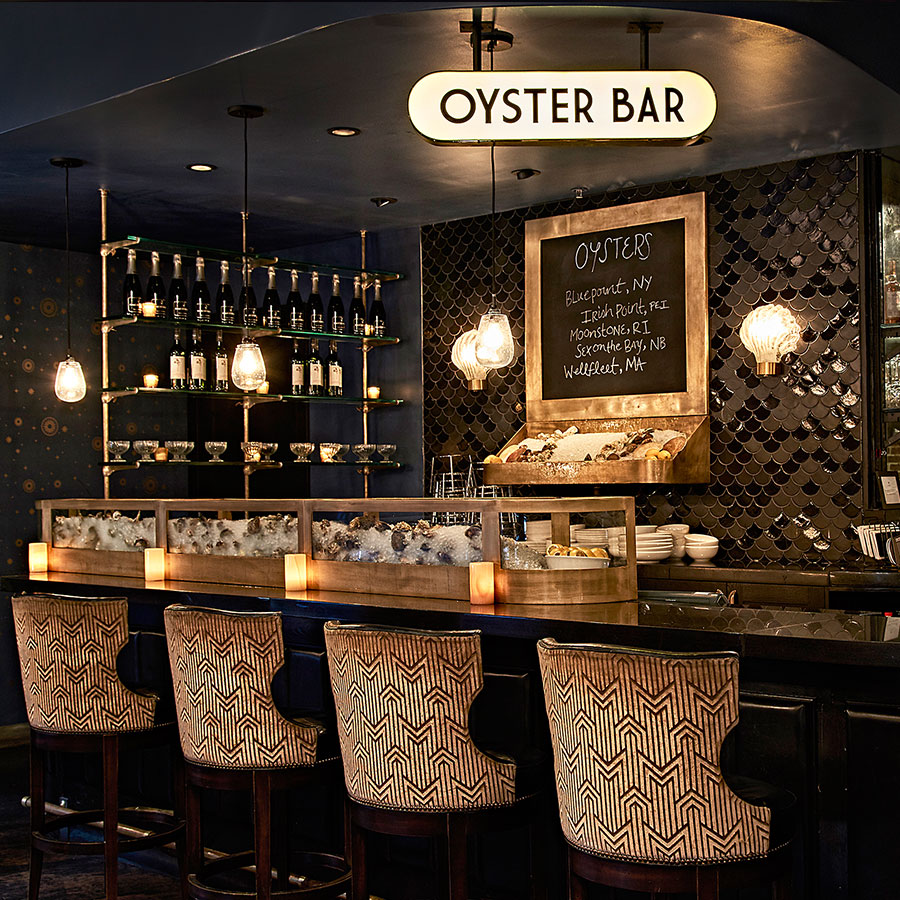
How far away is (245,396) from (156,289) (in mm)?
807

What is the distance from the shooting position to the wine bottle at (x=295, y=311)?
22.7 ft

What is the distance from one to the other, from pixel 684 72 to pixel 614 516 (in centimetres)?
139

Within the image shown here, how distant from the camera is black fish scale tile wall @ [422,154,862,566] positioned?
17.9 ft

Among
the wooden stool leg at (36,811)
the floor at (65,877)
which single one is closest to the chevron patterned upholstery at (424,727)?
the wooden stool leg at (36,811)

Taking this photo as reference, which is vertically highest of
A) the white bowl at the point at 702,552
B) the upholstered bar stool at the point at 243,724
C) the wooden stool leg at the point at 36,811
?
the white bowl at the point at 702,552

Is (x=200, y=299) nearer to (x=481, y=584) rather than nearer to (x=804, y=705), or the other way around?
(x=481, y=584)

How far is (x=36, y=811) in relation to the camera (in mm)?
4238

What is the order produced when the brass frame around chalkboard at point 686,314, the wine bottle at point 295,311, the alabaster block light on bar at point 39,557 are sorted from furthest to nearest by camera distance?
1. the wine bottle at point 295,311
2. the brass frame around chalkboard at point 686,314
3. the alabaster block light on bar at point 39,557

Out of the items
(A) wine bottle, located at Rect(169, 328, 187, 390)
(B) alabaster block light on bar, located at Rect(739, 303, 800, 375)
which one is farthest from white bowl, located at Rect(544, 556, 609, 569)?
(A) wine bottle, located at Rect(169, 328, 187, 390)

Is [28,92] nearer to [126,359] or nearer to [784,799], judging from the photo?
[126,359]

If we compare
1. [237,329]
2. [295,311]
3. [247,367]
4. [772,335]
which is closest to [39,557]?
[247,367]

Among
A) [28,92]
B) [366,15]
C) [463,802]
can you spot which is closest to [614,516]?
[463,802]

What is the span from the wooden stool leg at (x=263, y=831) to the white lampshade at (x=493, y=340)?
2.32m

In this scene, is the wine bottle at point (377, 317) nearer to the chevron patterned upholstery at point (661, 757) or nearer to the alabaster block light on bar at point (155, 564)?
the alabaster block light on bar at point (155, 564)
